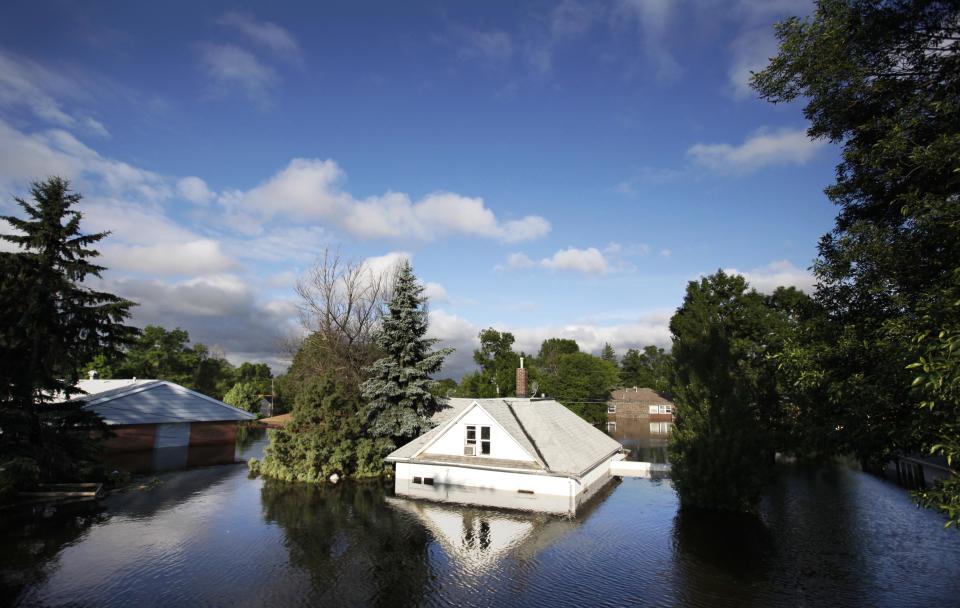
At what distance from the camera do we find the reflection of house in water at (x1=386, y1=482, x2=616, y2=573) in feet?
54.5

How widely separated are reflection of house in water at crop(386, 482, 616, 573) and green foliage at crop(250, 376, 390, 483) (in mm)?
6834

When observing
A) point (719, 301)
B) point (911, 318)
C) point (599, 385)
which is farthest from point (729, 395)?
point (599, 385)

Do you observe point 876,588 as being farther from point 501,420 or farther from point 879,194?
point 501,420

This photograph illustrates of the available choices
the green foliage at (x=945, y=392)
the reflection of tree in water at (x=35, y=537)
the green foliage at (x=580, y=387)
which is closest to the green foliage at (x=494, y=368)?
the green foliage at (x=580, y=387)

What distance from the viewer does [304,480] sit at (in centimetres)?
2914

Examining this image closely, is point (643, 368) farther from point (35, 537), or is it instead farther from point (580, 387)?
point (35, 537)

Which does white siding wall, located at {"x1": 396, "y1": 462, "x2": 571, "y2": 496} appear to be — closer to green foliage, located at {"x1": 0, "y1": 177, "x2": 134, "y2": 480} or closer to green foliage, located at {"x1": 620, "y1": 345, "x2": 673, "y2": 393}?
green foliage, located at {"x1": 0, "y1": 177, "x2": 134, "y2": 480}

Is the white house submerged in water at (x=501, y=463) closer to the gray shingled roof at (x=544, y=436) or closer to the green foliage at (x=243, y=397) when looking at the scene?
the gray shingled roof at (x=544, y=436)

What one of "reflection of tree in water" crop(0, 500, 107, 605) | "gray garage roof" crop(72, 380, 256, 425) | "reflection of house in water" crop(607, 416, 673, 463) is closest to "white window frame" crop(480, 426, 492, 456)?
"reflection of house in water" crop(607, 416, 673, 463)

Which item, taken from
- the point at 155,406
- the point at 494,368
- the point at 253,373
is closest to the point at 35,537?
the point at 155,406

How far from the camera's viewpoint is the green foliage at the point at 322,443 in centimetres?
2945

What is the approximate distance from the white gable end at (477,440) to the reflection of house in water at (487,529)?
2.02 metres

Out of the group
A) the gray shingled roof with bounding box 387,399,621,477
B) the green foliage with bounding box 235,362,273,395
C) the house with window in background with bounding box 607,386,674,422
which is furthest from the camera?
the green foliage with bounding box 235,362,273,395

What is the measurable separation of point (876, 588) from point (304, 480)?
2710cm
